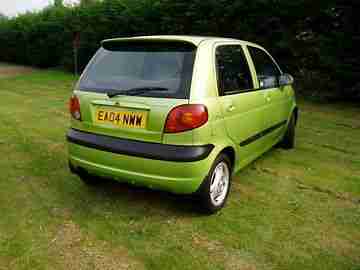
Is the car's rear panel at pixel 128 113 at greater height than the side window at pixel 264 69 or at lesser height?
lesser

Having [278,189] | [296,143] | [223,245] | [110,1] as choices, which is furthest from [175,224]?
[110,1]

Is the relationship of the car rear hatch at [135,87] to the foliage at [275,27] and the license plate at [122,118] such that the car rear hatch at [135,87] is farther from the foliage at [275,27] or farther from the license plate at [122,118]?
the foliage at [275,27]

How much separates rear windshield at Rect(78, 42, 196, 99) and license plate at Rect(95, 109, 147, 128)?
18 cm

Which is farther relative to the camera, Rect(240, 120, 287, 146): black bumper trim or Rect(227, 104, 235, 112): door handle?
Rect(240, 120, 287, 146): black bumper trim

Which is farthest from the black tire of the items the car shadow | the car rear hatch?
the car rear hatch

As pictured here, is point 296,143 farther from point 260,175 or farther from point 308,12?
point 308,12

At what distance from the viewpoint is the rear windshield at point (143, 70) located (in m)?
3.00

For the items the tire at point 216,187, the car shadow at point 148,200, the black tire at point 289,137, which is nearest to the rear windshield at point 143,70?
the tire at point 216,187

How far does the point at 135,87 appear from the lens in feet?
10.2

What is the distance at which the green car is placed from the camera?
2.90m

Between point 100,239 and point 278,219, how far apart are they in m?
1.58

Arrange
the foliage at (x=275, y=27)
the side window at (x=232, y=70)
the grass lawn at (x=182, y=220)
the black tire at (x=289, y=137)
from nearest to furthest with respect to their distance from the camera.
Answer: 1. the grass lawn at (x=182, y=220)
2. the side window at (x=232, y=70)
3. the black tire at (x=289, y=137)
4. the foliage at (x=275, y=27)

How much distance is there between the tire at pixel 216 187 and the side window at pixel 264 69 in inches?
46.8

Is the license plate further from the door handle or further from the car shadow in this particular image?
the door handle
